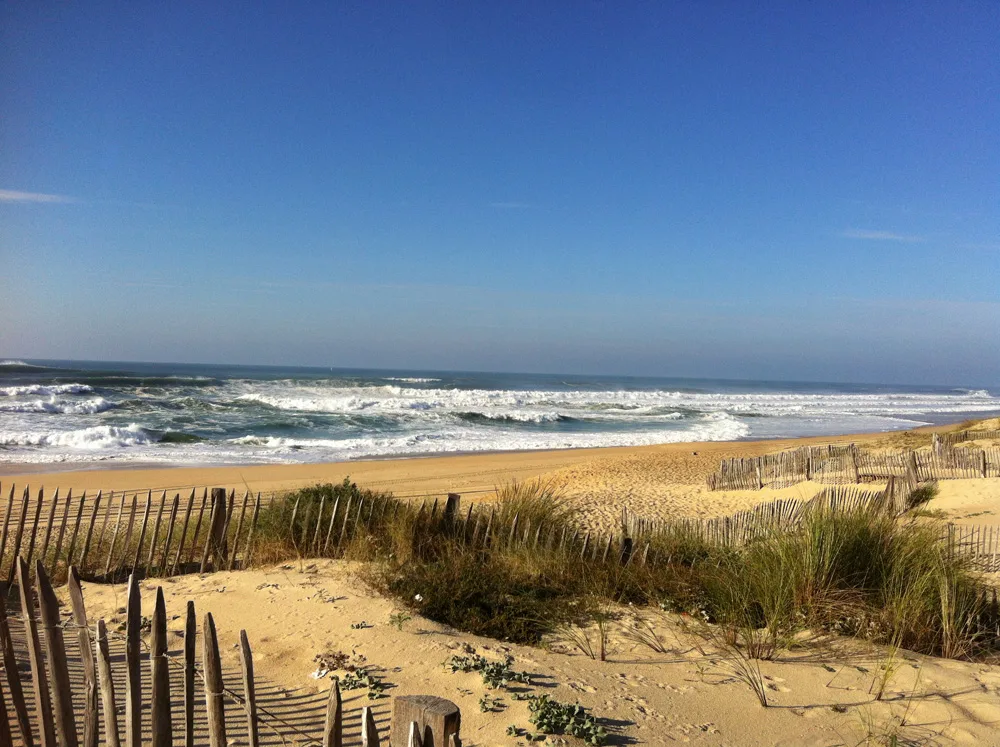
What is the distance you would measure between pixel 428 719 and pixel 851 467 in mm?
12953

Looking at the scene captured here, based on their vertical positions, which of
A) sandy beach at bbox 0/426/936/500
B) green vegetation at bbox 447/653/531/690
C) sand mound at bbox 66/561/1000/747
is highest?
green vegetation at bbox 447/653/531/690

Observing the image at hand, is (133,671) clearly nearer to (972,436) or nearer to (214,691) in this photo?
(214,691)

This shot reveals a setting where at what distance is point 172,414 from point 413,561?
2826 centimetres

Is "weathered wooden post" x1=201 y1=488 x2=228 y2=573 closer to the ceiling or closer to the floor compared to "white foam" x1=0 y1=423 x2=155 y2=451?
closer to the ceiling

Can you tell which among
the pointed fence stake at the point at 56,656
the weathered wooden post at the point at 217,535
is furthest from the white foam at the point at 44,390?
the pointed fence stake at the point at 56,656

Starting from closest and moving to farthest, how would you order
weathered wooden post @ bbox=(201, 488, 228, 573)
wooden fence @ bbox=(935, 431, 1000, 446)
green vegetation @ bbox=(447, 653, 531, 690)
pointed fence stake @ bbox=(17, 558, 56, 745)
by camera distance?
pointed fence stake @ bbox=(17, 558, 56, 745)
green vegetation @ bbox=(447, 653, 531, 690)
weathered wooden post @ bbox=(201, 488, 228, 573)
wooden fence @ bbox=(935, 431, 1000, 446)

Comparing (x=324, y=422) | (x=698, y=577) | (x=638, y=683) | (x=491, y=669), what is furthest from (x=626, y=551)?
(x=324, y=422)

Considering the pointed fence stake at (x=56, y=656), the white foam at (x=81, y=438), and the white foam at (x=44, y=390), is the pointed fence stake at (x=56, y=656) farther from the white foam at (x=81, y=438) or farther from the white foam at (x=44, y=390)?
the white foam at (x=44, y=390)

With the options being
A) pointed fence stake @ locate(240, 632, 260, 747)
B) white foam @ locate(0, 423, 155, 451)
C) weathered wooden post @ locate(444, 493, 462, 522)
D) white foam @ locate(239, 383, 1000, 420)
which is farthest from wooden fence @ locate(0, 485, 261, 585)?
white foam @ locate(239, 383, 1000, 420)

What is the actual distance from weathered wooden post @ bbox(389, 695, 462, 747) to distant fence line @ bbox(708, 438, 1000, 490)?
492 inches

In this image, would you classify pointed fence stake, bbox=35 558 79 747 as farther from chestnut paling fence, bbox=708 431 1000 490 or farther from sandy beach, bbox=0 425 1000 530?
chestnut paling fence, bbox=708 431 1000 490

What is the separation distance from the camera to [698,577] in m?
6.12

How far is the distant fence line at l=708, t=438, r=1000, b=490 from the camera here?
12898 mm

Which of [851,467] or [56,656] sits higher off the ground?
[56,656]
